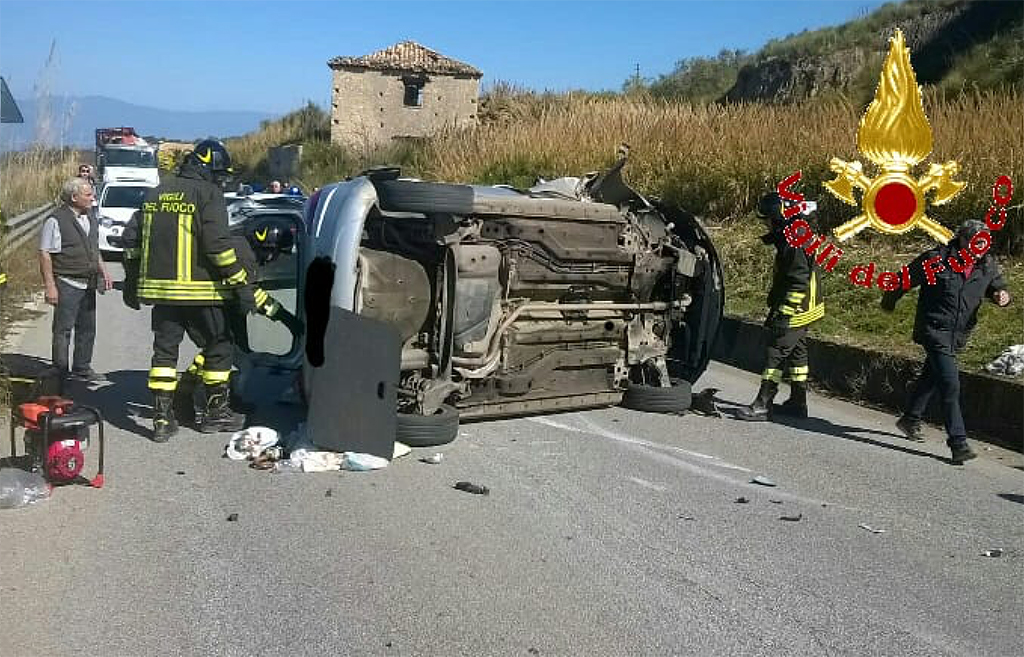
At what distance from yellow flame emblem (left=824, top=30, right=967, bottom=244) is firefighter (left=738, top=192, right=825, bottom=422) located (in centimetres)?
524

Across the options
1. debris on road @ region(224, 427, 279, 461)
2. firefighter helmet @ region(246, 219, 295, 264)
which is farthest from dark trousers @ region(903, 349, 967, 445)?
firefighter helmet @ region(246, 219, 295, 264)

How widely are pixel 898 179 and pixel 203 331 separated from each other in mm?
10377

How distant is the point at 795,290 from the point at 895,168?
6.74 metres

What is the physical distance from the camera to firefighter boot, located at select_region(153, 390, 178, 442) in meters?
6.59

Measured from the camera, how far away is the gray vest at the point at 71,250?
8.16 meters

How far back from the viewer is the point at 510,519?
5.38 meters

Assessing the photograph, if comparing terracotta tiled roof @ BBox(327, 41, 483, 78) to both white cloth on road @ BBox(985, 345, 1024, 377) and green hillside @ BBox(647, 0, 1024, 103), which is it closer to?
green hillside @ BBox(647, 0, 1024, 103)

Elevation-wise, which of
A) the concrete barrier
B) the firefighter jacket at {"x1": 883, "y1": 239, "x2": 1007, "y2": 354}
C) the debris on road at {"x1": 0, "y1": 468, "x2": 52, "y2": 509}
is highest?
the firefighter jacket at {"x1": 883, "y1": 239, "x2": 1007, "y2": 354}

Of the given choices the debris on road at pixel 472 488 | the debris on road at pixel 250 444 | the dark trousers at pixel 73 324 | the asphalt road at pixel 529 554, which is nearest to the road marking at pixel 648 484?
the asphalt road at pixel 529 554

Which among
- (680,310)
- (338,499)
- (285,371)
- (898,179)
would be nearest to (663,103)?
(898,179)

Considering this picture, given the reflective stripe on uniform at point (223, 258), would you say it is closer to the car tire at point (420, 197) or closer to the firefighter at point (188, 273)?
the firefighter at point (188, 273)

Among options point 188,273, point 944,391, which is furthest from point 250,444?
point 944,391

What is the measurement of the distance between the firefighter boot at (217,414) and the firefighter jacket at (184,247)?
0.64 m

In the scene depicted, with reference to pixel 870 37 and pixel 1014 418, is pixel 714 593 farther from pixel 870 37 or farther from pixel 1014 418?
pixel 870 37
